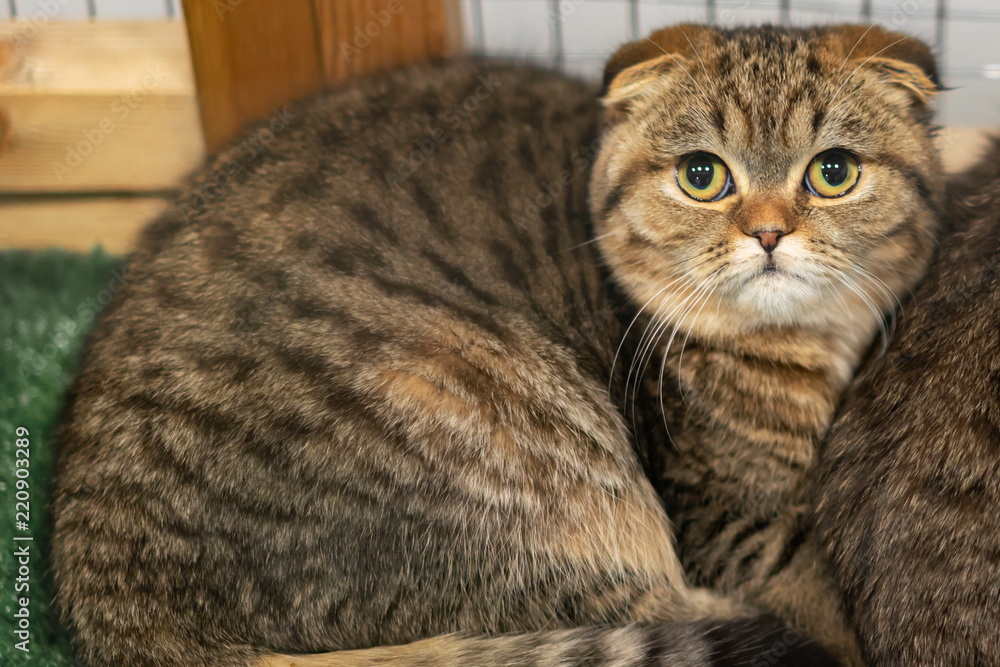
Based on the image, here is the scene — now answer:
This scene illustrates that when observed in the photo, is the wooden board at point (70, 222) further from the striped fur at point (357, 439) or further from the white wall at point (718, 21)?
the striped fur at point (357, 439)

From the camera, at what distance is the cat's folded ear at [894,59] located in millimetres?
1474

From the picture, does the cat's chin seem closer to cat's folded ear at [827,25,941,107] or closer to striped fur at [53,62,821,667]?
striped fur at [53,62,821,667]

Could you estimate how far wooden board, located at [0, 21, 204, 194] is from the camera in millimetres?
2133

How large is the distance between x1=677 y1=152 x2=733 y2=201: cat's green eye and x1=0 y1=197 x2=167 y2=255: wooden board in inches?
62.5

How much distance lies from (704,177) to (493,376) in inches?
22.2

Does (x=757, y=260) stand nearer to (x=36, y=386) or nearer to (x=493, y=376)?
(x=493, y=376)

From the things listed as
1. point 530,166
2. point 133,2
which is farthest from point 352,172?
point 133,2

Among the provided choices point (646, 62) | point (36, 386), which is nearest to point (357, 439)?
point (646, 62)

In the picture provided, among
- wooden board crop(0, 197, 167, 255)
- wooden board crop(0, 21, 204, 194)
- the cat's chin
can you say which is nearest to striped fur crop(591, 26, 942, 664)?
the cat's chin

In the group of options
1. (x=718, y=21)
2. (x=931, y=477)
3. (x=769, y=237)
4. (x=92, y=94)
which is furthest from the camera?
(x=718, y=21)

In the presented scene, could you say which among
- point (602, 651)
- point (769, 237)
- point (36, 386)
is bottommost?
point (602, 651)

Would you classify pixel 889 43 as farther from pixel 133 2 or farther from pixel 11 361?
pixel 11 361

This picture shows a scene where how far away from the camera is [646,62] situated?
155 cm

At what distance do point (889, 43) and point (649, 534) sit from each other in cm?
107
